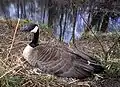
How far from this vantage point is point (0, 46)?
14.7 ft

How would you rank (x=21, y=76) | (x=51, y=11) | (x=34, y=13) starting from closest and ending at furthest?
1. (x=21, y=76)
2. (x=34, y=13)
3. (x=51, y=11)

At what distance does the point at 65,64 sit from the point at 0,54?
114 cm

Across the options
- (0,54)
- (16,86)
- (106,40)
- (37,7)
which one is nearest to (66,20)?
(37,7)

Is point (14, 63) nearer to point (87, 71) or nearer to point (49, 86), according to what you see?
point (49, 86)

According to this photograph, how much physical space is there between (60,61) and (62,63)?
5 centimetres

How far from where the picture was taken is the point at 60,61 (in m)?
3.91

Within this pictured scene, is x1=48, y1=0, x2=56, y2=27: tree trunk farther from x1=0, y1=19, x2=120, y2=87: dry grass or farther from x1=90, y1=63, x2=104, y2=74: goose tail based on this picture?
x1=90, y1=63, x2=104, y2=74: goose tail

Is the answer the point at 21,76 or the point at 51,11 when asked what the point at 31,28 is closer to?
the point at 21,76

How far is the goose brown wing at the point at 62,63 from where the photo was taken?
377cm

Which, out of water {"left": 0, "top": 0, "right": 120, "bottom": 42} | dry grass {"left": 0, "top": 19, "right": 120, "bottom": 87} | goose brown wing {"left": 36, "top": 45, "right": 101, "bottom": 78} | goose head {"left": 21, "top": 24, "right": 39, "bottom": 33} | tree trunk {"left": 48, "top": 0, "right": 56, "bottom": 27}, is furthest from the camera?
tree trunk {"left": 48, "top": 0, "right": 56, "bottom": 27}

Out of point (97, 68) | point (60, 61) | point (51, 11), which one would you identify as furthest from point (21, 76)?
point (51, 11)

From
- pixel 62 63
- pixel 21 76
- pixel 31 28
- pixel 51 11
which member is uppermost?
pixel 51 11

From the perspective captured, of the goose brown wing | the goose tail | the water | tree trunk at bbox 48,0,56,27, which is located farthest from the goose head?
tree trunk at bbox 48,0,56,27

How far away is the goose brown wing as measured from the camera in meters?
3.77
